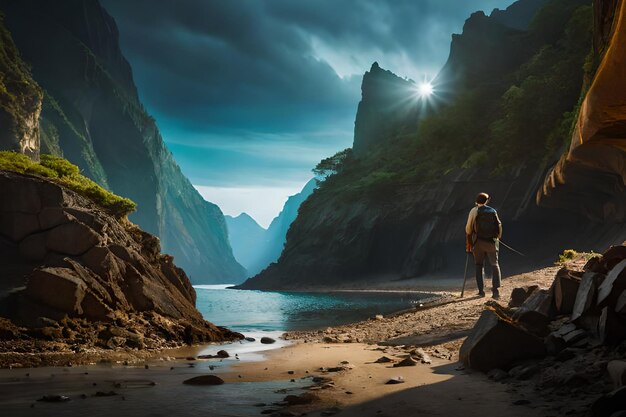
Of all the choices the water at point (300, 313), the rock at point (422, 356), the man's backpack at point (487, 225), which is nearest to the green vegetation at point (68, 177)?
the water at point (300, 313)

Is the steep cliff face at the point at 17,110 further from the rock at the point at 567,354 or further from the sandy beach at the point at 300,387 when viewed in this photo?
the rock at the point at 567,354

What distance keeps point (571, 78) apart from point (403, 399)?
48.8 metres

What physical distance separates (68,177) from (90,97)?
156812mm

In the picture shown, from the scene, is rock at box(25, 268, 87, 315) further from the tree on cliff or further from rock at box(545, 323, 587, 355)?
the tree on cliff

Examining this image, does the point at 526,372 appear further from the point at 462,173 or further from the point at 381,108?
the point at 381,108

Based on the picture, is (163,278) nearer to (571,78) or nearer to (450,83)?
(571,78)

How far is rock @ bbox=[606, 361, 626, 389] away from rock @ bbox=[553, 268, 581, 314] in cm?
292

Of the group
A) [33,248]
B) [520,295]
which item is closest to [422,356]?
[520,295]

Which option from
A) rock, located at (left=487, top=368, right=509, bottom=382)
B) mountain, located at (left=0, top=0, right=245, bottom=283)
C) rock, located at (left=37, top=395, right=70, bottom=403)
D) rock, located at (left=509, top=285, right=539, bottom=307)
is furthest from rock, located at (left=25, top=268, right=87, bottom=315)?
mountain, located at (left=0, top=0, right=245, bottom=283)

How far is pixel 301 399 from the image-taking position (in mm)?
5113

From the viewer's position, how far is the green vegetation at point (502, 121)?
45062mm

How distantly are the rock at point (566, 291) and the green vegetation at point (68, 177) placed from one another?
1477cm

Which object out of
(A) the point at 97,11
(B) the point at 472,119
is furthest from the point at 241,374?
(A) the point at 97,11

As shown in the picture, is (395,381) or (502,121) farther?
(502,121)
